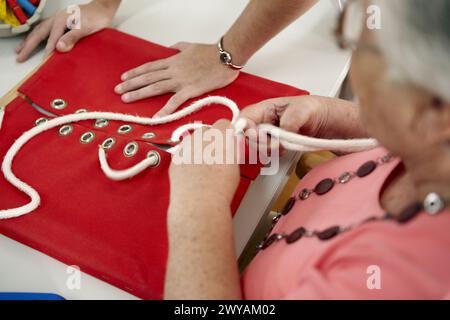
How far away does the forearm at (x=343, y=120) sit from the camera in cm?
72

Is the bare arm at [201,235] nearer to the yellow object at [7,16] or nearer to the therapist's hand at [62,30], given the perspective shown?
the therapist's hand at [62,30]

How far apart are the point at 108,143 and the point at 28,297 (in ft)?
0.82

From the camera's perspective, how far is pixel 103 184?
2.21 ft

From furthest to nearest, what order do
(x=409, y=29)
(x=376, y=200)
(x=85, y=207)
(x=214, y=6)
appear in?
1. (x=214, y=6)
2. (x=85, y=207)
3. (x=376, y=200)
4. (x=409, y=29)

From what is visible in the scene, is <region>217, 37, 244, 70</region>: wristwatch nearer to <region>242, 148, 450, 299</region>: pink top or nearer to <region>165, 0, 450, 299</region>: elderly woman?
<region>165, 0, 450, 299</region>: elderly woman

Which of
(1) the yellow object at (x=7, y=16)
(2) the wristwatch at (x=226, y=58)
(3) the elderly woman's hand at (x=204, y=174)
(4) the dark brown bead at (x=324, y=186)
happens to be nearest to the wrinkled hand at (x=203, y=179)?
(3) the elderly woman's hand at (x=204, y=174)

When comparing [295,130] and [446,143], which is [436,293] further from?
Result: [295,130]

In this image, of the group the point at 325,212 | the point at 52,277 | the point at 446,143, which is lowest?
the point at 52,277

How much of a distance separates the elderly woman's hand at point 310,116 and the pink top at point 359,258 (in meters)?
0.13

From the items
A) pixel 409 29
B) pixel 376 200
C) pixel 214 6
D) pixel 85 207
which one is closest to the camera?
pixel 409 29

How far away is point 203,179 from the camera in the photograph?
0.61m

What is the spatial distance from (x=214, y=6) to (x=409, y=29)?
683mm

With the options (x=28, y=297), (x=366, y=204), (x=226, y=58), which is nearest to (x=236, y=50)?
(x=226, y=58)
